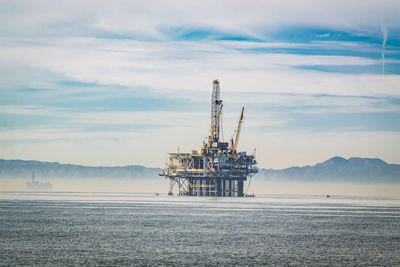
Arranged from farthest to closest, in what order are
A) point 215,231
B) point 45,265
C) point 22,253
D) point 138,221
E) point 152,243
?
point 138,221 < point 215,231 < point 152,243 < point 22,253 < point 45,265

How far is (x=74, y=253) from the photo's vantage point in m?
61.7

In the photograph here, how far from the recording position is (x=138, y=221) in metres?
106

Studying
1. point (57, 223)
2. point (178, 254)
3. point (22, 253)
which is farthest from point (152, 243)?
point (57, 223)

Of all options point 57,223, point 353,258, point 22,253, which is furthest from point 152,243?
point 57,223

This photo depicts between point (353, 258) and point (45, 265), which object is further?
point (353, 258)

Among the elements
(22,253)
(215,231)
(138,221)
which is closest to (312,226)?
(215,231)

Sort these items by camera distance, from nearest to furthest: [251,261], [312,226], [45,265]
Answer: [45,265]
[251,261]
[312,226]

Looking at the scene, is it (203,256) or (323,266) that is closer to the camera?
(323,266)

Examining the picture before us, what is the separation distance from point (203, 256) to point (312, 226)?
42.2 meters

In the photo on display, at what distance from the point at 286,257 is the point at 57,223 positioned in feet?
165

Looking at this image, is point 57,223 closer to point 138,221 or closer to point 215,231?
point 138,221

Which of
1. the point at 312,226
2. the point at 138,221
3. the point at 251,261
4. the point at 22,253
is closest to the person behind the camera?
the point at 251,261

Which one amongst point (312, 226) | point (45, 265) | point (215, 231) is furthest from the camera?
point (312, 226)

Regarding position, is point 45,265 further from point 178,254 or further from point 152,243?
point 152,243
